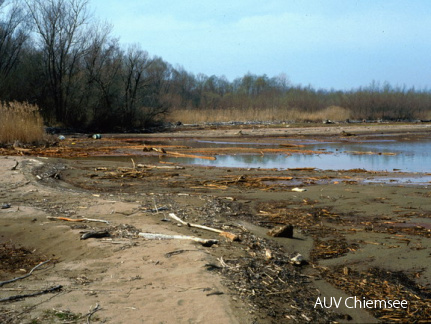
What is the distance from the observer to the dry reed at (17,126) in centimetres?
2061

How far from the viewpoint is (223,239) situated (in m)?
6.15

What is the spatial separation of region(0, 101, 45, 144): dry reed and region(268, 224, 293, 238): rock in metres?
17.0

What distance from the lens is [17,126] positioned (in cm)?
2131

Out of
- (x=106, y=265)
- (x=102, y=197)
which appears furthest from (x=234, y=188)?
(x=106, y=265)

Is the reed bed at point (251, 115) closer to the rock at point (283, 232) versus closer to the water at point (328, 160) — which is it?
the water at point (328, 160)

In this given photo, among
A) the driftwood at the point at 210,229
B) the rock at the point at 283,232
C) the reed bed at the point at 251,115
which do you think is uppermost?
the reed bed at the point at 251,115

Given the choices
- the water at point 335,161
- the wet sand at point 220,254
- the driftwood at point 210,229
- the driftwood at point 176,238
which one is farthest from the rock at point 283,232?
the water at point 335,161

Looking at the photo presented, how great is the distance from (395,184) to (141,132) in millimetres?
29356

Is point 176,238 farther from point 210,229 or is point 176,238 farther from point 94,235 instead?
point 94,235

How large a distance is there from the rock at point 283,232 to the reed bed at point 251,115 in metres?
39.7

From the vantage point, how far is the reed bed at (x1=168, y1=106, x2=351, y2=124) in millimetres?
47188

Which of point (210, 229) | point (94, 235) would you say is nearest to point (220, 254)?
point (210, 229)

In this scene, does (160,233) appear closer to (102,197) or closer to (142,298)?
(142,298)

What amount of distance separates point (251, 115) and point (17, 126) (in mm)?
31404
